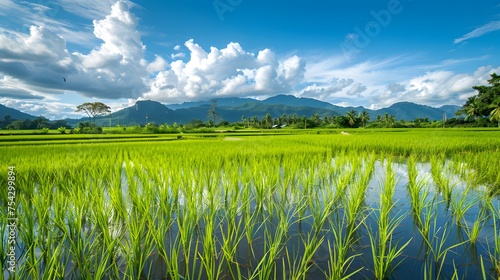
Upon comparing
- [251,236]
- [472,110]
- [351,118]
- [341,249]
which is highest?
[472,110]

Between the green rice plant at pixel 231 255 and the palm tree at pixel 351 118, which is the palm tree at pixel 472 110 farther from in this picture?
the green rice plant at pixel 231 255

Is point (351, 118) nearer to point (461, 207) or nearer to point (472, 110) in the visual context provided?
point (472, 110)

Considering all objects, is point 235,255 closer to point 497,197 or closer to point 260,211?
point 260,211

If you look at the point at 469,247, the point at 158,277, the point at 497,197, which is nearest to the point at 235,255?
the point at 158,277

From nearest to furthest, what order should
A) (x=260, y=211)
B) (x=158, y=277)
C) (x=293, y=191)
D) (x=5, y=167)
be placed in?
(x=158, y=277) → (x=260, y=211) → (x=293, y=191) → (x=5, y=167)

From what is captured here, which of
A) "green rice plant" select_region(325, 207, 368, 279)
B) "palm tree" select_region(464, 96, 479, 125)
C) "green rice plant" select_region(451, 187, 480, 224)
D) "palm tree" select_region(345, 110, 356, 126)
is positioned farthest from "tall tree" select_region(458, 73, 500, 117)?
"green rice plant" select_region(325, 207, 368, 279)

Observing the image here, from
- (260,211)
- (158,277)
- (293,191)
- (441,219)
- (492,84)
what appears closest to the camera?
(158,277)

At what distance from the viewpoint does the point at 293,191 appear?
3500 millimetres

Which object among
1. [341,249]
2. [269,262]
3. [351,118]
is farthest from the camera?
[351,118]

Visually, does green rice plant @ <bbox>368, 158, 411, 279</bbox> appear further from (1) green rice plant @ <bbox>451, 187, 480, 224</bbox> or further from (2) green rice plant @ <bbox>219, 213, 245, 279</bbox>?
(2) green rice plant @ <bbox>219, 213, 245, 279</bbox>

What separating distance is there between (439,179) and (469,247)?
2.21m

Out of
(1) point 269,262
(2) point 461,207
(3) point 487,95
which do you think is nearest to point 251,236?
(1) point 269,262

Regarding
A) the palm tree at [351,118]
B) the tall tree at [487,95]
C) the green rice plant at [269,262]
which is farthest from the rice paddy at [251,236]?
Result: the palm tree at [351,118]

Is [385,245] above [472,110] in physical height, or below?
below
